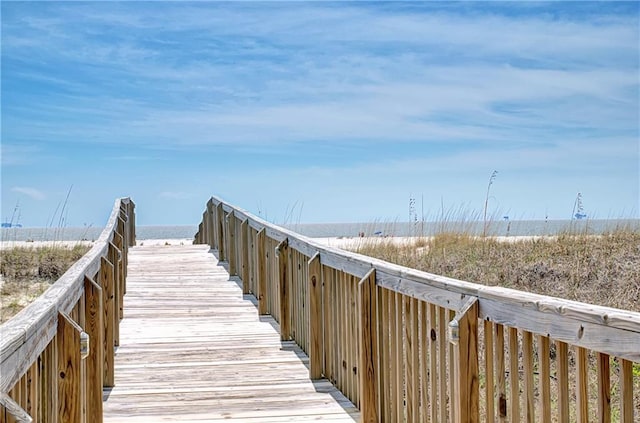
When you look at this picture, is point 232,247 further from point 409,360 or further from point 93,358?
point 409,360

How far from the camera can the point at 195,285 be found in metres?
9.95

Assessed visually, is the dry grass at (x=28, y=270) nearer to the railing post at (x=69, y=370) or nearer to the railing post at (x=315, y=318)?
the railing post at (x=315, y=318)

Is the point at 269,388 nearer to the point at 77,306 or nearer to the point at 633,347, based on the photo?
the point at 77,306

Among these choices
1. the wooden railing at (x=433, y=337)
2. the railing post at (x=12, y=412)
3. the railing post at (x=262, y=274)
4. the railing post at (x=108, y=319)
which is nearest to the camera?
the railing post at (x=12, y=412)

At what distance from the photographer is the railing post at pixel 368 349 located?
4340 mm

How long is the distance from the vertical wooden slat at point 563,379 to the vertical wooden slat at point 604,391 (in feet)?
0.63

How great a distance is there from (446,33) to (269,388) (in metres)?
17.2

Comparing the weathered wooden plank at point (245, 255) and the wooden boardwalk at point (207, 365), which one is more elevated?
the weathered wooden plank at point (245, 255)

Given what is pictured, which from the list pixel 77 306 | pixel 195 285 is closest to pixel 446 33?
pixel 195 285

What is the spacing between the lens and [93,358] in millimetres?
4168

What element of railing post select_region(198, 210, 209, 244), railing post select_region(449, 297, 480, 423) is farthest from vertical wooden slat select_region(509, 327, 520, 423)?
railing post select_region(198, 210, 209, 244)

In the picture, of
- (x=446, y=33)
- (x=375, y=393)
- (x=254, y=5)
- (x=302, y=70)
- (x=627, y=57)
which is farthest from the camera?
(x=302, y=70)

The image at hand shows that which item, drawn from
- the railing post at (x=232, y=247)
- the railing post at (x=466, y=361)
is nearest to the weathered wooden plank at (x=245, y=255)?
the railing post at (x=232, y=247)

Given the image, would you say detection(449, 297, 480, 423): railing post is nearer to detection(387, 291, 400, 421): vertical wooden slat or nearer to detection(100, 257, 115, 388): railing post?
detection(387, 291, 400, 421): vertical wooden slat
